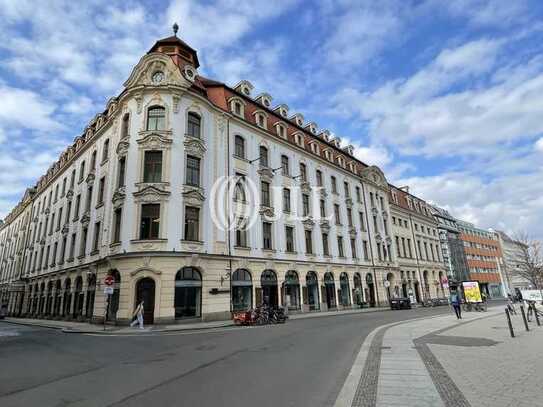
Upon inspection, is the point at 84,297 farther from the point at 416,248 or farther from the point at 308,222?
the point at 416,248

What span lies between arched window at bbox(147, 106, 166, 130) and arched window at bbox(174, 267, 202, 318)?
1114 centimetres

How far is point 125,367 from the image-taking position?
898 centimetres

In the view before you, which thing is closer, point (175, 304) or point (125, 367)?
point (125, 367)

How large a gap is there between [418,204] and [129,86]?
52.7m

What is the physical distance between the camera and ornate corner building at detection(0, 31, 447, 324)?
23.4 metres

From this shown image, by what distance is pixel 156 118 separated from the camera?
26.0 m

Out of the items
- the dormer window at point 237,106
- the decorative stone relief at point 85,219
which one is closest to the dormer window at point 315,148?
the dormer window at point 237,106

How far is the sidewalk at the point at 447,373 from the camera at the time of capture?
553cm

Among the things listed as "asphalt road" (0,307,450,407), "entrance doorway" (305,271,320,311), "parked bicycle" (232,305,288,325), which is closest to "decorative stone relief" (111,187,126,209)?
"parked bicycle" (232,305,288,325)

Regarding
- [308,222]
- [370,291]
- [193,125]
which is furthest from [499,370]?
[370,291]

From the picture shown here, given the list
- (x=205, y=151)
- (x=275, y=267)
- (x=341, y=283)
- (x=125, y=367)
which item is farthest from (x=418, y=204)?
(x=125, y=367)

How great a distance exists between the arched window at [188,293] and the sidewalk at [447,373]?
1450 cm

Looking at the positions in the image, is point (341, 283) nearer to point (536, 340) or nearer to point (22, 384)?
point (536, 340)

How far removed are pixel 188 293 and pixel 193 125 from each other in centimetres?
1321
